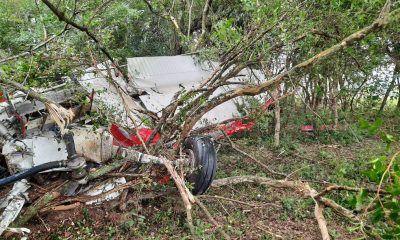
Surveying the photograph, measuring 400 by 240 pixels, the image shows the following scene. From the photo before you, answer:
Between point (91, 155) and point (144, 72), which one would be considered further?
point (144, 72)

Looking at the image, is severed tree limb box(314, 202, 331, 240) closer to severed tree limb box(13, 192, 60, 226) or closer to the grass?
the grass

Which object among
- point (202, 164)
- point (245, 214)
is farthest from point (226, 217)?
point (202, 164)

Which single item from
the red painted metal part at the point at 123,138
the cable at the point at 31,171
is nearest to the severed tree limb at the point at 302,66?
the red painted metal part at the point at 123,138

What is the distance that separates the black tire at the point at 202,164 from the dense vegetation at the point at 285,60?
Answer: 298mm

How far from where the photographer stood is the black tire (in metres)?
4.80

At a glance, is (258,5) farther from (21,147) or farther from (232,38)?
(21,147)

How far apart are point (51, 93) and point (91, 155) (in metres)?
0.97

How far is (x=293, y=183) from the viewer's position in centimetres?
422

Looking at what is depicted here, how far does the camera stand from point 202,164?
4.82 metres

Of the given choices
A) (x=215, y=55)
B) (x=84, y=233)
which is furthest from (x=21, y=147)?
(x=215, y=55)

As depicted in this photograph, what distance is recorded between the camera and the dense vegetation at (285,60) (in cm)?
296

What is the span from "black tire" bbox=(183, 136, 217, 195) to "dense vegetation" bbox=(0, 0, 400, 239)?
30cm

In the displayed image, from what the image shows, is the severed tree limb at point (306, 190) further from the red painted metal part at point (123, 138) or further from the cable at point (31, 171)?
the cable at point (31, 171)

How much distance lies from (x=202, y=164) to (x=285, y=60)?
4.27 meters
